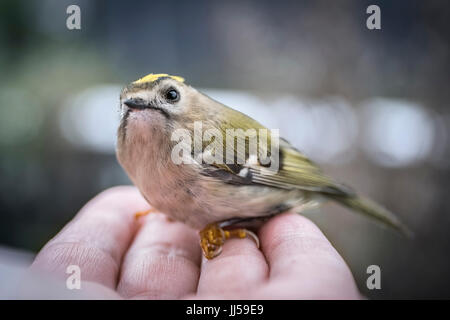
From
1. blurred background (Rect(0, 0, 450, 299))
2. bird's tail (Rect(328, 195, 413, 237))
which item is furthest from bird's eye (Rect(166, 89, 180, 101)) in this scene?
bird's tail (Rect(328, 195, 413, 237))

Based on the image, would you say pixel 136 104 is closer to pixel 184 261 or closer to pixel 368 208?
pixel 184 261

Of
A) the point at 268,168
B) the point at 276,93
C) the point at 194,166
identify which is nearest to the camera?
the point at 194,166

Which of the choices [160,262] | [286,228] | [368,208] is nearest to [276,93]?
[368,208]

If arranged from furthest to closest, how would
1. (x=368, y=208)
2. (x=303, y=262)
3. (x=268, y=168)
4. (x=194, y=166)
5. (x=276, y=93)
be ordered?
(x=276, y=93) < (x=368, y=208) < (x=268, y=168) < (x=194, y=166) < (x=303, y=262)

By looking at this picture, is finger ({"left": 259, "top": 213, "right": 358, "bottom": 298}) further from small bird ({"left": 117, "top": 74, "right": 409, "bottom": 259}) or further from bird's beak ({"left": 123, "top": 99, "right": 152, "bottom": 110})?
bird's beak ({"left": 123, "top": 99, "right": 152, "bottom": 110})

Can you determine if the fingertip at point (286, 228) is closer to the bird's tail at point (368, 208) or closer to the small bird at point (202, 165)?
the small bird at point (202, 165)

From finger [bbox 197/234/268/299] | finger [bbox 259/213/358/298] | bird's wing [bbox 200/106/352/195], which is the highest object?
bird's wing [bbox 200/106/352/195]
